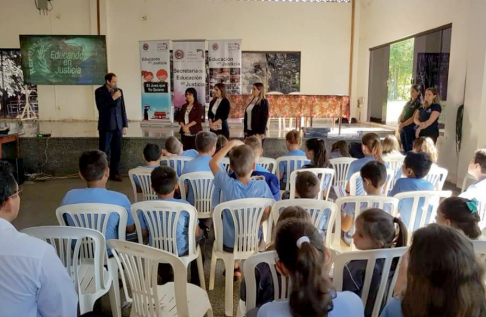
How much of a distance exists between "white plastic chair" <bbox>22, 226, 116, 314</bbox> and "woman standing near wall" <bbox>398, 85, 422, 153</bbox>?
5.05 metres

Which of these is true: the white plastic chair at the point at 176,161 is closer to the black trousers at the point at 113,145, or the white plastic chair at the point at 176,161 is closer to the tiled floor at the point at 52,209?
the tiled floor at the point at 52,209

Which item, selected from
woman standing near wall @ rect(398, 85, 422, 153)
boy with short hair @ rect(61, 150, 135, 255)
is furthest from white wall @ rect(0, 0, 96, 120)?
boy with short hair @ rect(61, 150, 135, 255)

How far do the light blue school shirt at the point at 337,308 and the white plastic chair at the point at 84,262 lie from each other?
99 cm

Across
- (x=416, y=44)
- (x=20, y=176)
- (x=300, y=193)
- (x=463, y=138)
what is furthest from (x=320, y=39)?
(x=300, y=193)

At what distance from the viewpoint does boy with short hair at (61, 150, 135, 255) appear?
7.76 feet

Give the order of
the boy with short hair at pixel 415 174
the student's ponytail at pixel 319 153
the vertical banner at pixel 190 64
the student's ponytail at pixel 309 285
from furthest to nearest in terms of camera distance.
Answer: the vertical banner at pixel 190 64, the student's ponytail at pixel 319 153, the boy with short hair at pixel 415 174, the student's ponytail at pixel 309 285

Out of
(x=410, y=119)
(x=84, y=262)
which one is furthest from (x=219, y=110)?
(x=84, y=262)

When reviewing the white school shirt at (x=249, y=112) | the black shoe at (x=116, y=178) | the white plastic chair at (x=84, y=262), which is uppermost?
the white school shirt at (x=249, y=112)

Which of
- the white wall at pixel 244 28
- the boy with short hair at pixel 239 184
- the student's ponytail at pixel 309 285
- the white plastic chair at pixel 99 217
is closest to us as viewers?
the student's ponytail at pixel 309 285

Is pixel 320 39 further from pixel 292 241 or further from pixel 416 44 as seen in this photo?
pixel 292 241

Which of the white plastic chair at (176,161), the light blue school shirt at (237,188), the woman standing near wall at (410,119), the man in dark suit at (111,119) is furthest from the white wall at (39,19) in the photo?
the light blue school shirt at (237,188)

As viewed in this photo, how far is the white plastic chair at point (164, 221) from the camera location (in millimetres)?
2301

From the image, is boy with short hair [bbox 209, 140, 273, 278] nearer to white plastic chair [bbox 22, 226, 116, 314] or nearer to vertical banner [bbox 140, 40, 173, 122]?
white plastic chair [bbox 22, 226, 116, 314]

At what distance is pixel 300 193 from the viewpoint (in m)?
2.50
